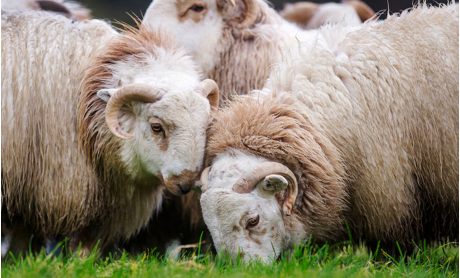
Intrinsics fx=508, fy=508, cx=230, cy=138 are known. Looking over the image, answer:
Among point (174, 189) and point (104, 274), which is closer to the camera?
point (104, 274)

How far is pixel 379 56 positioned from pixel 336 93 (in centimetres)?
41

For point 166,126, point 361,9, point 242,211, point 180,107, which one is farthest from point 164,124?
point 361,9

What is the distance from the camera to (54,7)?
4488mm

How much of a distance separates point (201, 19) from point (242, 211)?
213 centimetres

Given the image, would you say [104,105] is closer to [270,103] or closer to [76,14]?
[270,103]

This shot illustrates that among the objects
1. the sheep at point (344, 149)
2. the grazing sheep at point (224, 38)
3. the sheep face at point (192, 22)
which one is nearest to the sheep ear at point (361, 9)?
the grazing sheep at point (224, 38)

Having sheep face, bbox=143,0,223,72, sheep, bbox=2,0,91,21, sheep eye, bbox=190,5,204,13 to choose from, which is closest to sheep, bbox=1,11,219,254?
sheep, bbox=2,0,91,21

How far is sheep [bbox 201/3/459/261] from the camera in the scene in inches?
125

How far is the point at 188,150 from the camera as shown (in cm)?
326

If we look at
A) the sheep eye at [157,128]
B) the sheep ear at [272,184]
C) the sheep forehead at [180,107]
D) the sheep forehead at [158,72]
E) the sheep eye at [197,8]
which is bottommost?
the sheep ear at [272,184]

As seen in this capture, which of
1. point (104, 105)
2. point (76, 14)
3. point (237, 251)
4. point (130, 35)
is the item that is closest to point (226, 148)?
point (237, 251)

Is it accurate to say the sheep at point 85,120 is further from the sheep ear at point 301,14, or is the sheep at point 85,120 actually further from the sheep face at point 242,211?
the sheep ear at point 301,14

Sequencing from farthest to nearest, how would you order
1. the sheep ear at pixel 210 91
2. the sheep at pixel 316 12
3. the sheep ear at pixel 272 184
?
the sheep at pixel 316 12 < the sheep ear at pixel 210 91 < the sheep ear at pixel 272 184

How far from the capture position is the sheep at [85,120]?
132 inches
